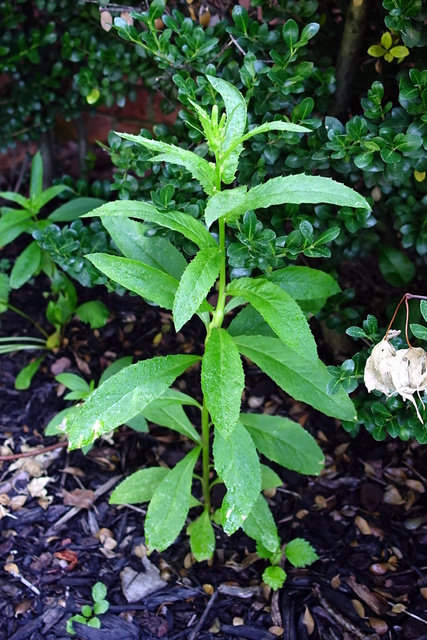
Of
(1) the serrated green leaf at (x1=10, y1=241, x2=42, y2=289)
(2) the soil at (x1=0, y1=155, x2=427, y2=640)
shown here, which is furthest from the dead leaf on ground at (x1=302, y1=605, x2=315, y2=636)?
(1) the serrated green leaf at (x1=10, y1=241, x2=42, y2=289)

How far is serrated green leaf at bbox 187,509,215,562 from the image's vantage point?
6.76 ft

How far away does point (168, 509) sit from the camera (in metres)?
1.97

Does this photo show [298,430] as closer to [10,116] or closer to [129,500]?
[129,500]

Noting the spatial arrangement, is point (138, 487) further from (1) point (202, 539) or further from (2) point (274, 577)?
(2) point (274, 577)

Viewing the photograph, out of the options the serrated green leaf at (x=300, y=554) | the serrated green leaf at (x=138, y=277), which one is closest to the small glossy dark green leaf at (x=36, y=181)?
the serrated green leaf at (x=138, y=277)

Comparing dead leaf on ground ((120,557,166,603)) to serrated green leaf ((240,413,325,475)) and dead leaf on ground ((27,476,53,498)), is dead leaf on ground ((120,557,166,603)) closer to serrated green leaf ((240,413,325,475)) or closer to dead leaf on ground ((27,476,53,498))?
dead leaf on ground ((27,476,53,498))

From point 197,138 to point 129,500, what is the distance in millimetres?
1207

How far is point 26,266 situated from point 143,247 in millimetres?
814

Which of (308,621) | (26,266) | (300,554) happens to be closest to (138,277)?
(26,266)

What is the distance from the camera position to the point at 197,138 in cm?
206

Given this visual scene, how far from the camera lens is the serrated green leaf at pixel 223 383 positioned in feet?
5.00

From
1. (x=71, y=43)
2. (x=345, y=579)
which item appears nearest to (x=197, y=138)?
(x=71, y=43)

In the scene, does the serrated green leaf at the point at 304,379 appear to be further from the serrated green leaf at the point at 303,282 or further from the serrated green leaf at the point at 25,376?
the serrated green leaf at the point at 25,376

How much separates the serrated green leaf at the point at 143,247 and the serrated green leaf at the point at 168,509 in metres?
0.63
